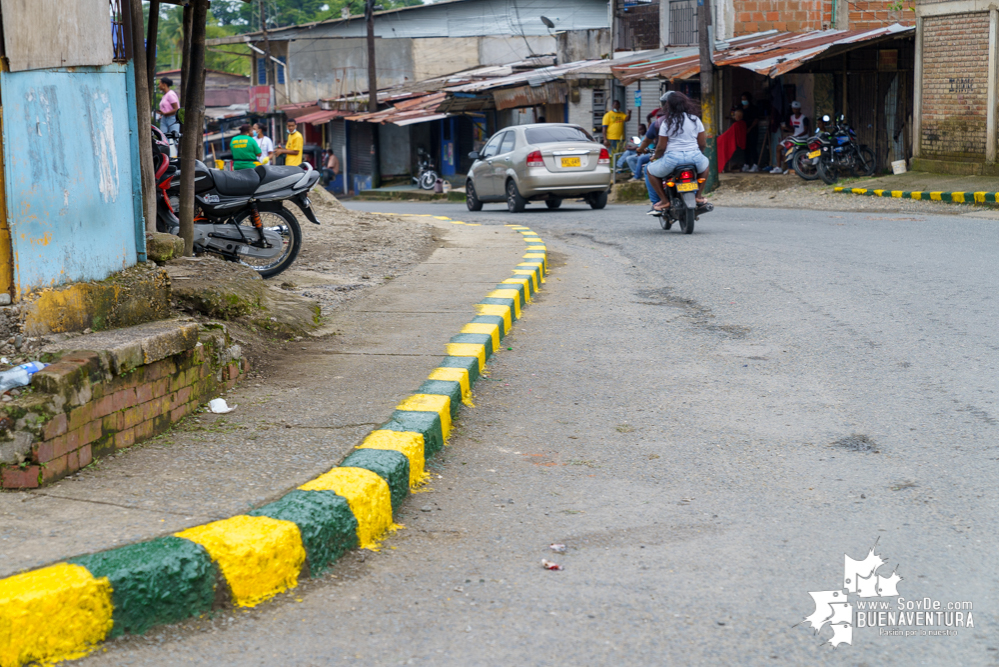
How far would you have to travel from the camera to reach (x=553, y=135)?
18141 mm

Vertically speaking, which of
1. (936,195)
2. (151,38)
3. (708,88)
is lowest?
(936,195)

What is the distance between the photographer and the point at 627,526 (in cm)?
333

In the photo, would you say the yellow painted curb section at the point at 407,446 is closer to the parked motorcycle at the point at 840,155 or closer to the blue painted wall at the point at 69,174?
the blue painted wall at the point at 69,174

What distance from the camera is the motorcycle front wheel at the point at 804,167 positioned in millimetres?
20984

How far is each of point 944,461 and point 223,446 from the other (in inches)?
103

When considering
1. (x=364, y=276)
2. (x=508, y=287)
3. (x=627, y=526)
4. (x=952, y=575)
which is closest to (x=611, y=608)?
(x=627, y=526)

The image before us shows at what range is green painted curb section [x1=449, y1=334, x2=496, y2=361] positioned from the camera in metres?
5.80

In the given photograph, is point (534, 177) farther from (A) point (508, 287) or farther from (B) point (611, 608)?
(B) point (611, 608)

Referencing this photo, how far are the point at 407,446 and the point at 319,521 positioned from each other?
79cm

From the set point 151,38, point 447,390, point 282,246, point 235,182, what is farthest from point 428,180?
point 447,390

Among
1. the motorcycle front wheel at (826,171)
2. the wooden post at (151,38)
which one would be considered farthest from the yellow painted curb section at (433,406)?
the motorcycle front wheel at (826,171)

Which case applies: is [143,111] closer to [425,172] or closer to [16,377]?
[16,377]

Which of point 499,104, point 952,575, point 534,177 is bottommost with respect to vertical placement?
point 952,575

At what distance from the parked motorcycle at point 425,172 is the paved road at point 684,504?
2666cm
